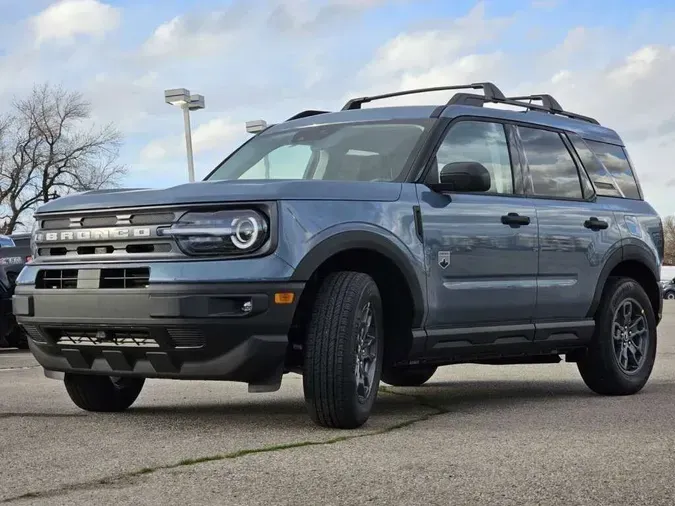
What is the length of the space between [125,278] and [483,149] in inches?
99.2

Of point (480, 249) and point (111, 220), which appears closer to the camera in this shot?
point (111, 220)

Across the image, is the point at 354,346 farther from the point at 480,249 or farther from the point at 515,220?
the point at 515,220

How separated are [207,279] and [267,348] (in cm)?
42

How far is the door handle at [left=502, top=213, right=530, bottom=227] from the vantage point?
6895 mm

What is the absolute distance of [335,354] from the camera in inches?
222

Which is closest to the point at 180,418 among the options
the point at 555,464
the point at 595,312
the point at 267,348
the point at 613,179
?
the point at 267,348

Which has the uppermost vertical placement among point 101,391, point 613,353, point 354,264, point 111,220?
point 111,220

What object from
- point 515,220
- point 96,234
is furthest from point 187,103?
point 96,234

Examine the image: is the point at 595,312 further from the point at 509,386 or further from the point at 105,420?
the point at 105,420

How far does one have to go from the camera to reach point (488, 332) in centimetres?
682

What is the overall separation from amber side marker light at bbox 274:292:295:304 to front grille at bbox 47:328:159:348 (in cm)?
62

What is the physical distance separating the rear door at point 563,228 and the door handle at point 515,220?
20 cm

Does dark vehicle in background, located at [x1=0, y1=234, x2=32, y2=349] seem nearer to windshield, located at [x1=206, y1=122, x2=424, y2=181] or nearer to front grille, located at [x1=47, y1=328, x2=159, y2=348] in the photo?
windshield, located at [x1=206, y1=122, x2=424, y2=181]

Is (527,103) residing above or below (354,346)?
above
